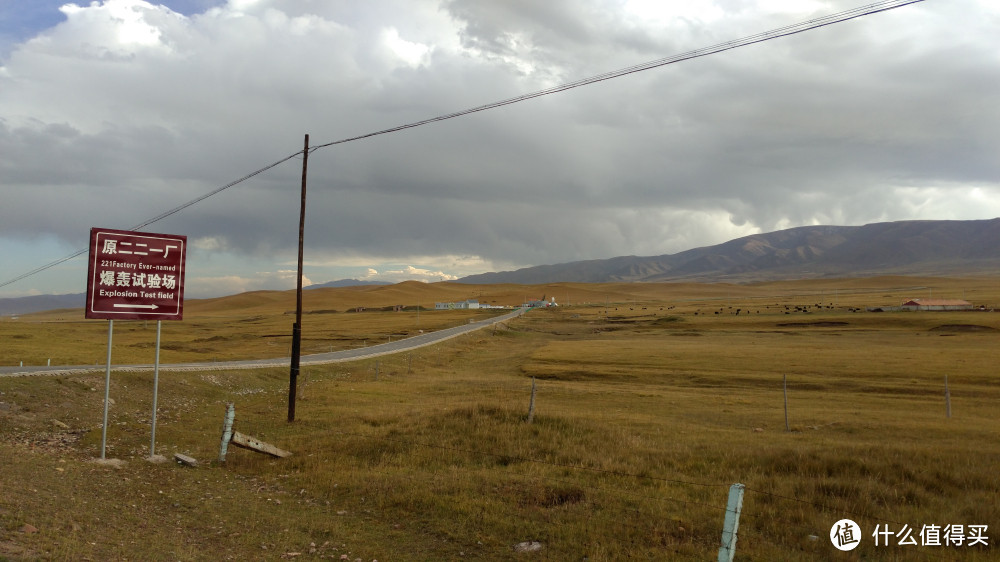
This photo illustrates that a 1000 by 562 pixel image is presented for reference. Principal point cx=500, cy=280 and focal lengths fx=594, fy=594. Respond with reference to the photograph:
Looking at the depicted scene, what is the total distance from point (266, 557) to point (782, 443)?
14.2 meters

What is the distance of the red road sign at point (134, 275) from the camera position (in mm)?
14531

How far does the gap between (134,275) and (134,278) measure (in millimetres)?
79

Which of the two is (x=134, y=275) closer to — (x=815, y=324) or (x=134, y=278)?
(x=134, y=278)

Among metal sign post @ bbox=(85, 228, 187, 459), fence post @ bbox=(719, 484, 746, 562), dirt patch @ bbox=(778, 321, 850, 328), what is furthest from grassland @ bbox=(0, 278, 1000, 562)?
dirt patch @ bbox=(778, 321, 850, 328)

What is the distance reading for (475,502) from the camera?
10984mm

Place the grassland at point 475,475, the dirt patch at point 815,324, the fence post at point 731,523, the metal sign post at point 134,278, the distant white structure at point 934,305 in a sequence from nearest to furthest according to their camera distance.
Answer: the fence post at point 731,523
the grassland at point 475,475
the metal sign post at point 134,278
the dirt patch at point 815,324
the distant white structure at point 934,305

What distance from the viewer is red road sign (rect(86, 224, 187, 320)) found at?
14.5 meters

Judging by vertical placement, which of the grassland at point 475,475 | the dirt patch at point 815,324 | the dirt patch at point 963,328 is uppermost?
the dirt patch at point 963,328

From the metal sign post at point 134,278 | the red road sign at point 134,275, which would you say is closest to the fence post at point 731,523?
the metal sign post at point 134,278

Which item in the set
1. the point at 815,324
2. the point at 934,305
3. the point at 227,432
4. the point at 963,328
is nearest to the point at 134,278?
the point at 227,432

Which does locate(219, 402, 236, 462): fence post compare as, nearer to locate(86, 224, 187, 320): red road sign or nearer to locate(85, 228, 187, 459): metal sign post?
locate(85, 228, 187, 459): metal sign post

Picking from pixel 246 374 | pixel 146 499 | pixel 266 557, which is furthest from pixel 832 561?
pixel 246 374

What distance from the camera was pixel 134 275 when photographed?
1516 centimetres

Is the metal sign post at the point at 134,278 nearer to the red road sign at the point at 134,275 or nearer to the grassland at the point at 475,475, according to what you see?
the red road sign at the point at 134,275
